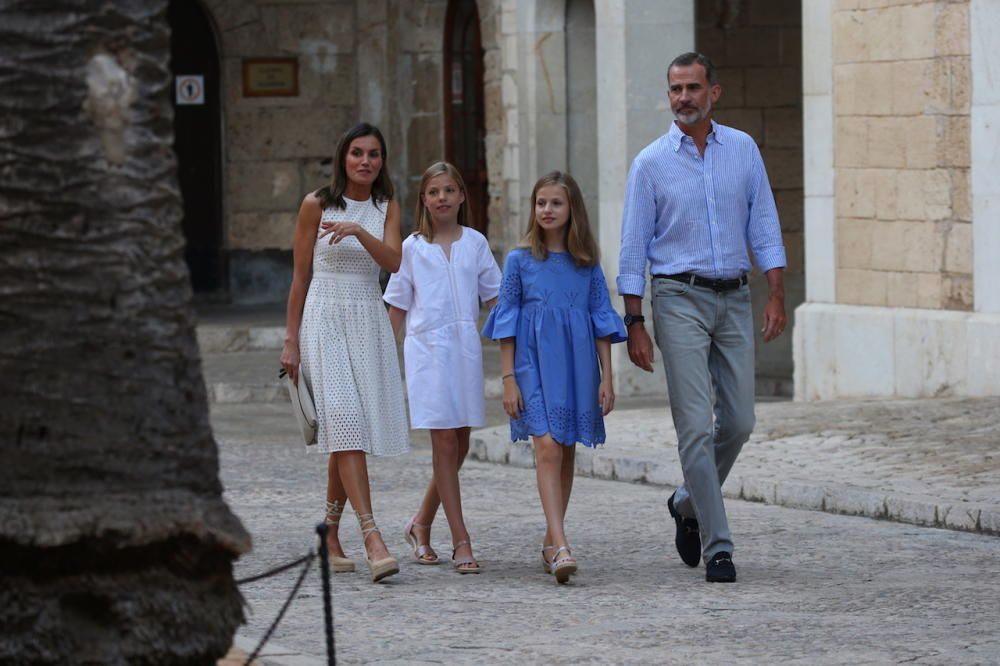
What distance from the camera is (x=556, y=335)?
7777 mm

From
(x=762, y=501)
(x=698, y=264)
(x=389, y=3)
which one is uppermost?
(x=389, y=3)

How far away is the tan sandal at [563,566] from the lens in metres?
7.36

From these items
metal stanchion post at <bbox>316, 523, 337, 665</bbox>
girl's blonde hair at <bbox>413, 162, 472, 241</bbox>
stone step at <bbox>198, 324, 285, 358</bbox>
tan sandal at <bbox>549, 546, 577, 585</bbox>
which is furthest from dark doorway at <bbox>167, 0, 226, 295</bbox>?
metal stanchion post at <bbox>316, 523, 337, 665</bbox>

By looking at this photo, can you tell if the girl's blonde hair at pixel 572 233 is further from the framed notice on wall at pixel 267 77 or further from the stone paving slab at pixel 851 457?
the framed notice on wall at pixel 267 77

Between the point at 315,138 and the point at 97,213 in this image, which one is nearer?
the point at 97,213

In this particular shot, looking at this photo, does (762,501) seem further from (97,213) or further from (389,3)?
(389,3)

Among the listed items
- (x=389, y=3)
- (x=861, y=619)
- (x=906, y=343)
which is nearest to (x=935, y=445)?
(x=906, y=343)

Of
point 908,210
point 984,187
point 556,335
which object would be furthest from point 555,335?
point 908,210

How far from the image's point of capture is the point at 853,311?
43.9 ft

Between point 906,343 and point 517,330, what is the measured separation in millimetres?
5546

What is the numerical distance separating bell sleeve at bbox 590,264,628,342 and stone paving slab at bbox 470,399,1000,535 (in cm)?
188

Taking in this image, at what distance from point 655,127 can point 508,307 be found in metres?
7.58

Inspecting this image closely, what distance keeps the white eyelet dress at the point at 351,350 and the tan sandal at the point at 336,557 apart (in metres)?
0.29

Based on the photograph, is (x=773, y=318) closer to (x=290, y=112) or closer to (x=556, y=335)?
(x=556, y=335)
